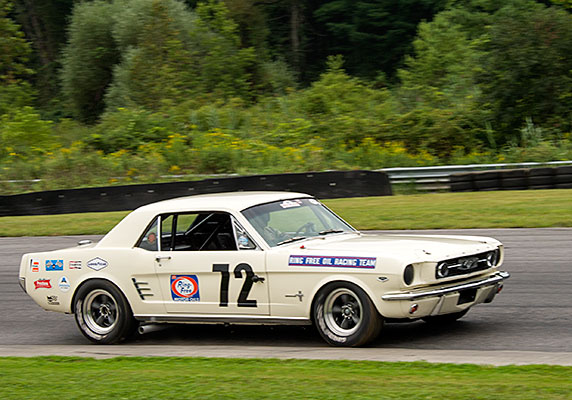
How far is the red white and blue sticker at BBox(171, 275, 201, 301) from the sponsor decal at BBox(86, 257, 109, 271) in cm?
83

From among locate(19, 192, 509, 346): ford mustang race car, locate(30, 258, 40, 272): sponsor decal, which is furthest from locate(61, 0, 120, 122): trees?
locate(19, 192, 509, 346): ford mustang race car

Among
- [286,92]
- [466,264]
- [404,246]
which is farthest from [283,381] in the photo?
[286,92]

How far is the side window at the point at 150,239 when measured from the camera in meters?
7.96

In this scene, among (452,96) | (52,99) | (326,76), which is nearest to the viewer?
(452,96)

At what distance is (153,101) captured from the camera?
41.4 m

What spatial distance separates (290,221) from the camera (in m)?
7.68

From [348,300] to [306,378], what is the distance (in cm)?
149

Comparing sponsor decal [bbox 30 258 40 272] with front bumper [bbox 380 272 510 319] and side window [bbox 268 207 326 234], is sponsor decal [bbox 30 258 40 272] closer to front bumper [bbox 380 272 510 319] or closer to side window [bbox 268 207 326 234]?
side window [bbox 268 207 326 234]

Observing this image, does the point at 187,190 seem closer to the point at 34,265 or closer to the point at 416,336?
the point at 34,265

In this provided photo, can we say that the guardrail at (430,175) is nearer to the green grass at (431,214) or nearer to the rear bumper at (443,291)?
the green grass at (431,214)

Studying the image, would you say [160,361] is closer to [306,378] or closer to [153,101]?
[306,378]

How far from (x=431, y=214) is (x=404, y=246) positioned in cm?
935

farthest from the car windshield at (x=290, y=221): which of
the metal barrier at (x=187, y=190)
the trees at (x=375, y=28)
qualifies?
the trees at (x=375, y=28)

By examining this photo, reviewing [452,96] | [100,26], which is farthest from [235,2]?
[452,96]
